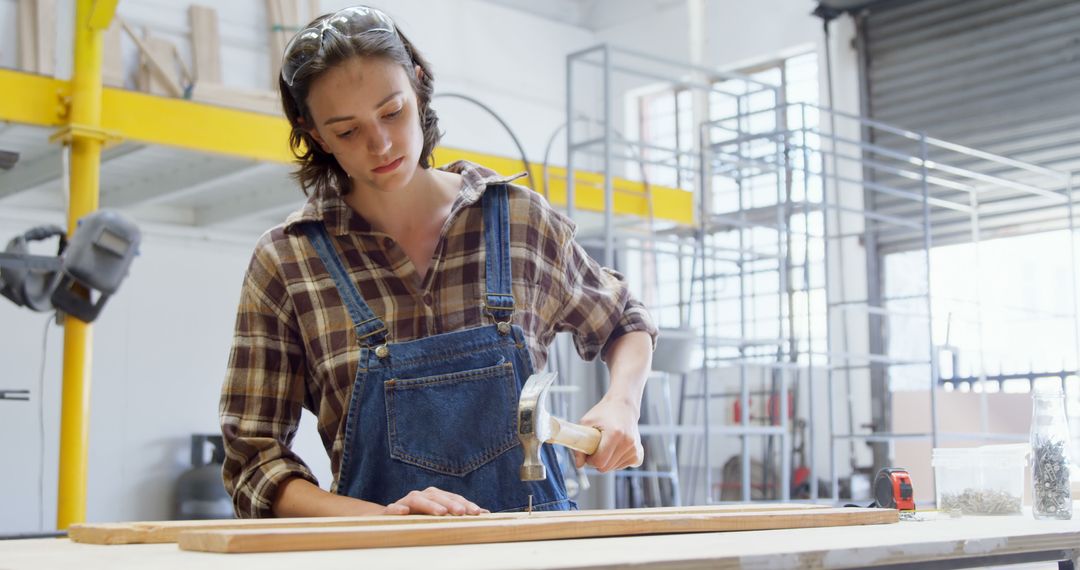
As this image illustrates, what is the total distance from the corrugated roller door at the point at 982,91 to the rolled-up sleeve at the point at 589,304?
23.3ft

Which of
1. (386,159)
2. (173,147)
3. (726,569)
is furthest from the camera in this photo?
(173,147)

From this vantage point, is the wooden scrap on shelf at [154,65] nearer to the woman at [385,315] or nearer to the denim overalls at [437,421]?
the woman at [385,315]

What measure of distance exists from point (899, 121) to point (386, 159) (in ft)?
25.9

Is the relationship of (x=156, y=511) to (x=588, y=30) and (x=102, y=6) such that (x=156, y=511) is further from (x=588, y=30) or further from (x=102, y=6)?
(x=588, y=30)

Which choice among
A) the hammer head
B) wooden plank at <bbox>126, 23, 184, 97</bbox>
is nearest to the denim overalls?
the hammer head

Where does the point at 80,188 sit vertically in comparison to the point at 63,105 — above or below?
below

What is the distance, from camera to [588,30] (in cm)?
1202

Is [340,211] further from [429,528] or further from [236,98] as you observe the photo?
[236,98]

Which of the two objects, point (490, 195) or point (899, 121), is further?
point (899, 121)

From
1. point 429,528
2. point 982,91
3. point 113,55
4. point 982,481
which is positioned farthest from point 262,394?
point 982,91

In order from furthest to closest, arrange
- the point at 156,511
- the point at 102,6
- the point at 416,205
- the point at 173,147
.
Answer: the point at 156,511 < the point at 173,147 < the point at 102,6 < the point at 416,205

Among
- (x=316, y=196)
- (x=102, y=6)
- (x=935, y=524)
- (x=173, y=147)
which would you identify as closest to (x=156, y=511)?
(x=173, y=147)

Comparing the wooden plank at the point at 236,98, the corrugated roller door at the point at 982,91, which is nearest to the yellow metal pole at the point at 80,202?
the wooden plank at the point at 236,98

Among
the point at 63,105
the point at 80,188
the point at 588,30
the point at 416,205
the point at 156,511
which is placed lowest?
the point at 156,511
